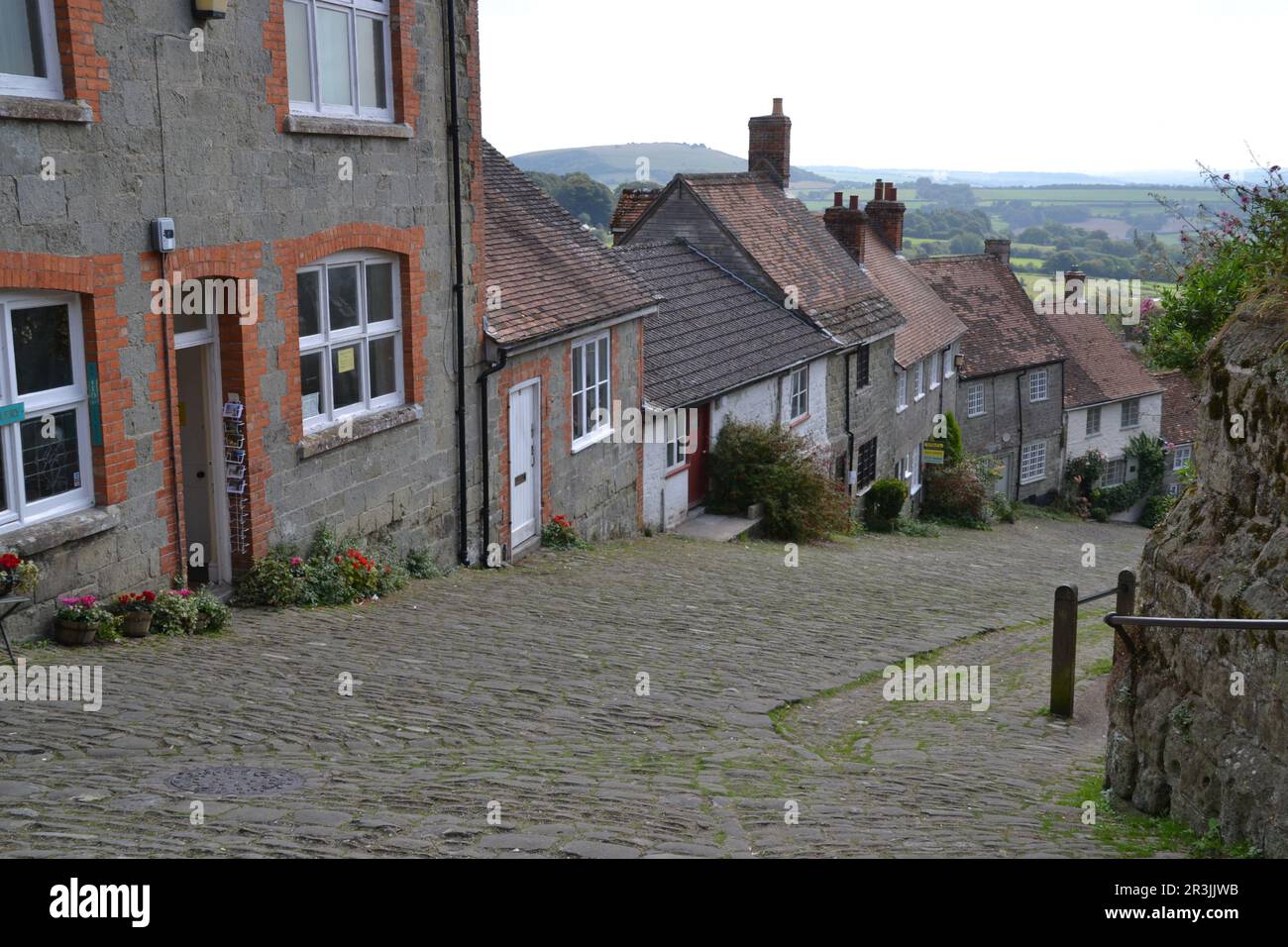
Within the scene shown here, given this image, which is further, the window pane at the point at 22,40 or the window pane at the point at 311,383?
the window pane at the point at 311,383

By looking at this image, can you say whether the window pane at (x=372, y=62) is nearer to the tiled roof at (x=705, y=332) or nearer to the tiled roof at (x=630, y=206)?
the tiled roof at (x=705, y=332)

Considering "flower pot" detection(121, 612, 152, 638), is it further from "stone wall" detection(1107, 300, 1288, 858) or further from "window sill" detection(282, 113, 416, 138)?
"stone wall" detection(1107, 300, 1288, 858)

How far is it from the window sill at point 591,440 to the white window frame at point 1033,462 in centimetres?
2857

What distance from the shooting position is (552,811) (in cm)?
637

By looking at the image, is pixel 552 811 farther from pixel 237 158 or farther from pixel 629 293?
pixel 629 293

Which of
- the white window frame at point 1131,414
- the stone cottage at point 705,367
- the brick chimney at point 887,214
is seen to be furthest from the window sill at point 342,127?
the white window frame at point 1131,414

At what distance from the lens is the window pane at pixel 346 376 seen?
12648 mm

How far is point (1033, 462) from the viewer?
147 feet

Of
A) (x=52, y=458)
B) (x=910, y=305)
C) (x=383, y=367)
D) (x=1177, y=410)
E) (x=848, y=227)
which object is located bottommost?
(x=1177, y=410)

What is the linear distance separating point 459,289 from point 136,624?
6.10 metres

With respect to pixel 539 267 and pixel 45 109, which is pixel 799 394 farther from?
pixel 45 109

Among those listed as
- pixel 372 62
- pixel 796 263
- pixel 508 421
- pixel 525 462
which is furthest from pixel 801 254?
pixel 372 62

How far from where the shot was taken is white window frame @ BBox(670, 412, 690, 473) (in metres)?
21.4
